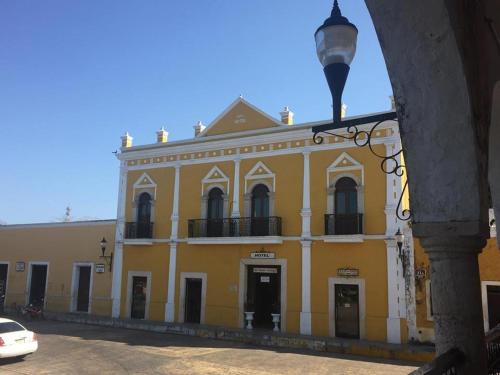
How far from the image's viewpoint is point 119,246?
71.7 ft

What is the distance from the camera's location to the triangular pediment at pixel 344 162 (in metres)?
17.1

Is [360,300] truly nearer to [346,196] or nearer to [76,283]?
[346,196]

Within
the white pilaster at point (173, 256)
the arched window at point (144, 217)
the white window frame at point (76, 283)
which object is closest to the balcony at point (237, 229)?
the white pilaster at point (173, 256)

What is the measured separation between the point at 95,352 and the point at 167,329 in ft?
15.5

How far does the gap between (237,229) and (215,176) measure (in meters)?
2.69

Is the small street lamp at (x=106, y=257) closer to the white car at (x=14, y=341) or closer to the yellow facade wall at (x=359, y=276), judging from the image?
the white car at (x=14, y=341)

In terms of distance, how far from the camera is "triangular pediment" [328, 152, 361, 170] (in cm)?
1714

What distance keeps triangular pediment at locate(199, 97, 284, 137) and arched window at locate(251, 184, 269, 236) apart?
261 centimetres

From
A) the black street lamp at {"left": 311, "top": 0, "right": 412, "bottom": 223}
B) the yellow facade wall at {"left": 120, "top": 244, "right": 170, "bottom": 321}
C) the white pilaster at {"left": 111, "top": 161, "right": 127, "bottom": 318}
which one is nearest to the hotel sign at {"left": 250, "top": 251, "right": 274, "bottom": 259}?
the yellow facade wall at {"left": 120, "top": 244, "right": 170, "bottom": 321}

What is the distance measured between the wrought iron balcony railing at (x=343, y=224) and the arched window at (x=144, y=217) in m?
8.61

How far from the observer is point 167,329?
1848 cm

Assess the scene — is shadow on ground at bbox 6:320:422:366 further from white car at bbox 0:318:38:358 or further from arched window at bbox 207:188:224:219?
arched window at bbox 207:188:224:219

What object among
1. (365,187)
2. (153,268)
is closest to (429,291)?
(365,187)

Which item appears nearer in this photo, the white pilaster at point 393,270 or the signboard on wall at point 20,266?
the white pilaster at point 393,270
